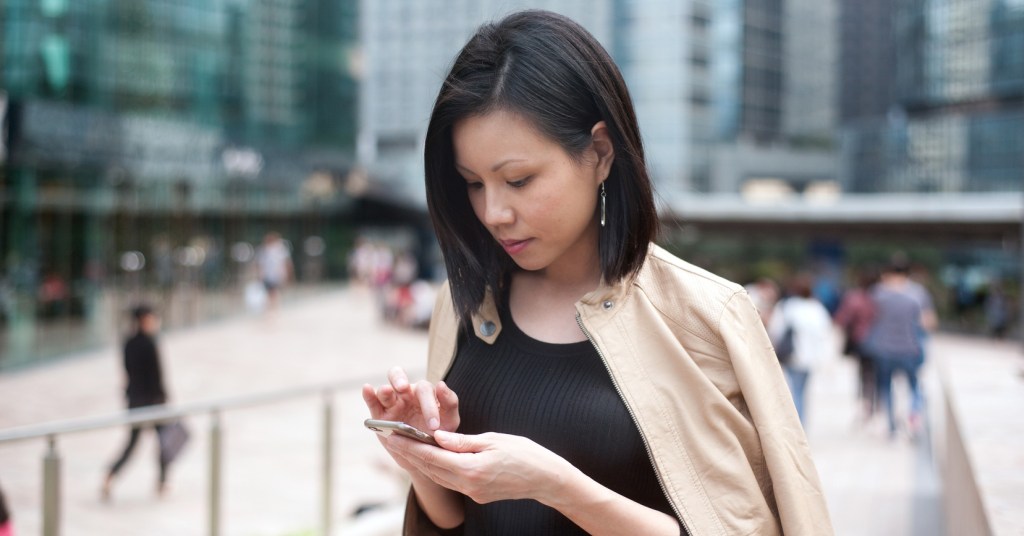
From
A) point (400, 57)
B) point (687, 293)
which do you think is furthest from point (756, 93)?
point (687, 293)

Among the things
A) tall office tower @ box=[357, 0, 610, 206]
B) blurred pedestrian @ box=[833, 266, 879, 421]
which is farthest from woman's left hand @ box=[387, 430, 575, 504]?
tall office tower @ box=[357, 0, 610, 206]

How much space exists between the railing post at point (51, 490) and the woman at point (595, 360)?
2.67m

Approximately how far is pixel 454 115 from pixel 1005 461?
6.65 feet

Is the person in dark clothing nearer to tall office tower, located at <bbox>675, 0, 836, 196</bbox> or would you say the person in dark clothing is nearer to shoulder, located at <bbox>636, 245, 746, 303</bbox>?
shoulder, located at <bbox>636, 245, 746, 303</bbox>

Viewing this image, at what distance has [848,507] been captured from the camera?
734 centimetres

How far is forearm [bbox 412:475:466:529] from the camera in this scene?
175 centimetres

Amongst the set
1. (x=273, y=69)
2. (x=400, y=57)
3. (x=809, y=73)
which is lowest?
(x=273, y=69)

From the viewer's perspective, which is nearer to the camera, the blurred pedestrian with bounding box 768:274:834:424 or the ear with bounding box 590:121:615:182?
the ear with bounding box 590:121:615:182

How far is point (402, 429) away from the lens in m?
1.39

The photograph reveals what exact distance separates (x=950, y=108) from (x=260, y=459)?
189ft

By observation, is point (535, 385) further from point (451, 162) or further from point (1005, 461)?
point (1005, 461)

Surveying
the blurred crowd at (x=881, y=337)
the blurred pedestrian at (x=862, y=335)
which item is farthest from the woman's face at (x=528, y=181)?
the blurred pedestrian at (x=862, y=335)

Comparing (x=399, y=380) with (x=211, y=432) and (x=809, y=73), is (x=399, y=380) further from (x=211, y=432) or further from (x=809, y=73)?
(x=809, y=73)

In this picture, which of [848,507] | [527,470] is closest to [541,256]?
[527,470]
